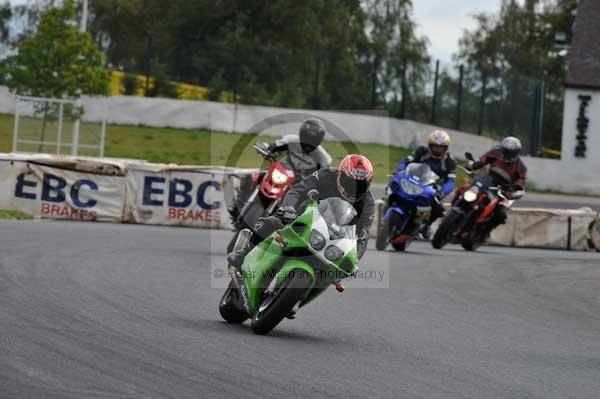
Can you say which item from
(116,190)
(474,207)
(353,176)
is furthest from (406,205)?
(353,176)

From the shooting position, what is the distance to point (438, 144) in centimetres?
1852

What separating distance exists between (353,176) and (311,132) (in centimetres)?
406

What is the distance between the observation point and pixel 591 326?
36.6ft

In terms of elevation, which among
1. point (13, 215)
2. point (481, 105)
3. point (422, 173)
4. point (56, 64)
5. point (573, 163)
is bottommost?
point (13, 215)

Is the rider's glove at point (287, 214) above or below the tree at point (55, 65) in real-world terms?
below

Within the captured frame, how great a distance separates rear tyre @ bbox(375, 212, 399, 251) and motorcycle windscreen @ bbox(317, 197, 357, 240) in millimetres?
9064

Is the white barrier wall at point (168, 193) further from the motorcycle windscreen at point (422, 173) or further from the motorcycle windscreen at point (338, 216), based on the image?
the motorcycle windscreen at point (338, 216)

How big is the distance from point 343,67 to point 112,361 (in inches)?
1379

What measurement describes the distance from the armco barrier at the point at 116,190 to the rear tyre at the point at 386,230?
3.38m

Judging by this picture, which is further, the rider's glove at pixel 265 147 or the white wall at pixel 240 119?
the white wall at pixel 240 119

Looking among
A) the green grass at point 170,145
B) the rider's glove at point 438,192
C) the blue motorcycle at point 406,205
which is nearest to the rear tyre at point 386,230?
the blue motorcycle at point 406,205

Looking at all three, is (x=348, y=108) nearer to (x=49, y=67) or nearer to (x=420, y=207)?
(x=49, y=67)

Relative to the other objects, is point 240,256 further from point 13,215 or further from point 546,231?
point 546,231

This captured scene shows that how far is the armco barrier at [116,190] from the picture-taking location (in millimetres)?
20766
